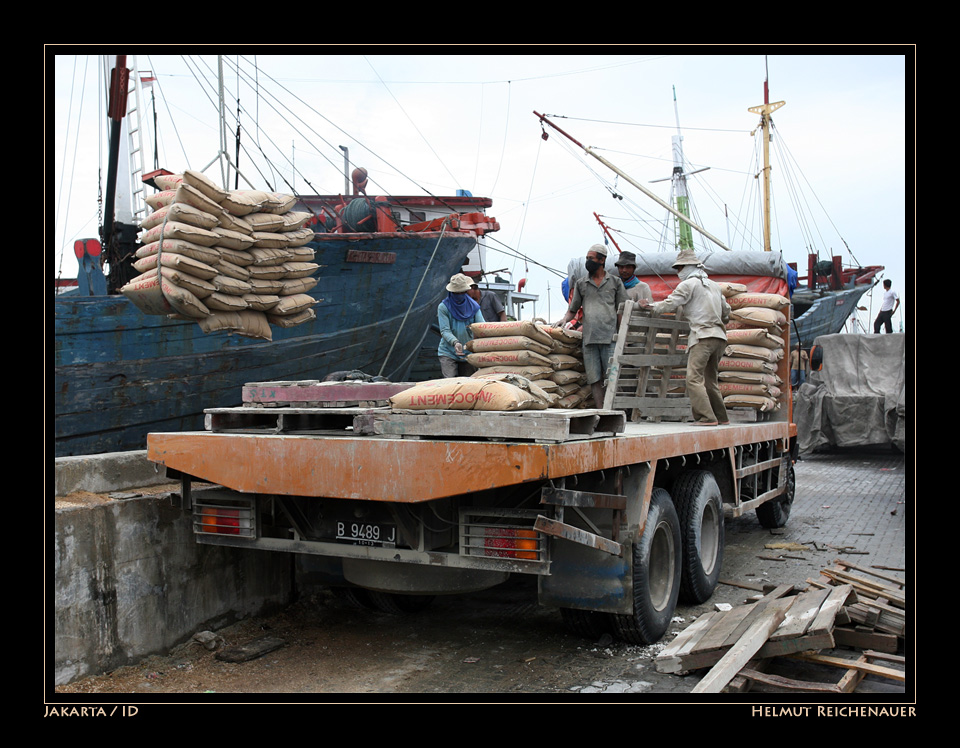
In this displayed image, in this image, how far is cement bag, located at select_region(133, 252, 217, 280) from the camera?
595 centimetres

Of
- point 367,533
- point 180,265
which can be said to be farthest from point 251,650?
point 180,265

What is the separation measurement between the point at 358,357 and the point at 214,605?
22.4ft

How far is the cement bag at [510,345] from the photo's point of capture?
6.50 metres

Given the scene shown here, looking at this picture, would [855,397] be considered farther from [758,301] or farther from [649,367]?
[649,367]

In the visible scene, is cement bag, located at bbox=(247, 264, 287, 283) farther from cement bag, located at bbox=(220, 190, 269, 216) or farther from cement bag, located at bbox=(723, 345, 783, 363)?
cement bag, located at bbox=(723, 345, 783, 363)

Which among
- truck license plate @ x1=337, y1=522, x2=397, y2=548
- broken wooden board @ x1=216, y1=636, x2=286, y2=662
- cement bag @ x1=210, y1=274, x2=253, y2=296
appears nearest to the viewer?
truck license plate @ x1=337, y1=522, x2=397, y2=548

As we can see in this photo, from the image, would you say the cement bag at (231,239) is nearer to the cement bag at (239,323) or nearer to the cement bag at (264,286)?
the cement bag at (264,286)

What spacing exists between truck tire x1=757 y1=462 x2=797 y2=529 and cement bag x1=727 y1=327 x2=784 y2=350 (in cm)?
174

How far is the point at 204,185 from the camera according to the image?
Answer: 6.17m

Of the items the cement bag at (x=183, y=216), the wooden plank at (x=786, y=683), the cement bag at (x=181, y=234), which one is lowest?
the wooden plank at (x=786, y=683)

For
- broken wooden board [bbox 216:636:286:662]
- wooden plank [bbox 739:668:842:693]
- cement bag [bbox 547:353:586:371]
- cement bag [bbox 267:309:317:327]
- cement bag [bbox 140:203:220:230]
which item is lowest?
broken wooden board [bbox 216:636:286:662]

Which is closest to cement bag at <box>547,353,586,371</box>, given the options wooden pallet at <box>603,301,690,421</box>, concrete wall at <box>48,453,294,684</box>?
wooden pallet at <box>603,301,690,421</box>

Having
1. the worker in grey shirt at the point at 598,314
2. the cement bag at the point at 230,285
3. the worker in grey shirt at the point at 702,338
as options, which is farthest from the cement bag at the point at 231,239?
the worker in grey shirt at the point at 702,338

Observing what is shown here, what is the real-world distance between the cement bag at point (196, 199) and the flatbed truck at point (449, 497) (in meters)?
2.19
